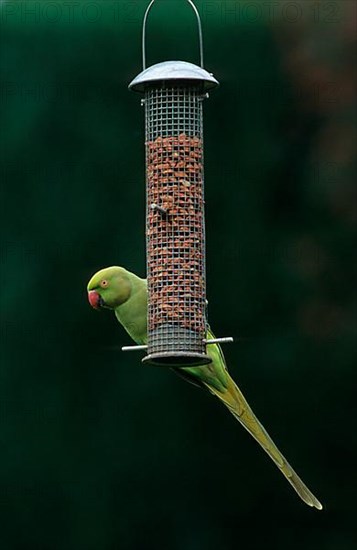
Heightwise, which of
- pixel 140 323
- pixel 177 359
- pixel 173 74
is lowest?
pixel 177 359

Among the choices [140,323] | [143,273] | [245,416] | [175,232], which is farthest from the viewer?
[143,273]

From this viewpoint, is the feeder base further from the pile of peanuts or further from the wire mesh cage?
the pile of peanuts

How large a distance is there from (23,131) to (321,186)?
2217 millimetres

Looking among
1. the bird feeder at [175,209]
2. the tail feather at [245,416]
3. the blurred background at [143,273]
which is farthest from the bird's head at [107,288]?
the blurred background at [143,273]

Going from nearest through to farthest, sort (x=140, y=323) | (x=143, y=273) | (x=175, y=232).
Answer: (x=175, y=232)
(x=140, y=323)
(x=143, y=273)

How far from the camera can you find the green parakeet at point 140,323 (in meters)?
9.64

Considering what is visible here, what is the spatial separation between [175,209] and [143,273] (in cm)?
473

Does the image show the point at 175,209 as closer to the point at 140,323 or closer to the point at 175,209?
the point at 175,209

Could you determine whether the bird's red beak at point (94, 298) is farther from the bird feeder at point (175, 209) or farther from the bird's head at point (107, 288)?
the bird feeder at point (175, 209)

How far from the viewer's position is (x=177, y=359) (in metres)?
9.21

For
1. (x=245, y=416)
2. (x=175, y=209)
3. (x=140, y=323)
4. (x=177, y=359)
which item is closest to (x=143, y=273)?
(x=245, y=416)

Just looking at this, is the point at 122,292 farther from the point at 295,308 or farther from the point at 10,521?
the point at 10,521

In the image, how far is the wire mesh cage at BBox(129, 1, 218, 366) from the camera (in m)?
9.46

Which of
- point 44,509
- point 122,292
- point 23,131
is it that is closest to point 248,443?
point 44,509
